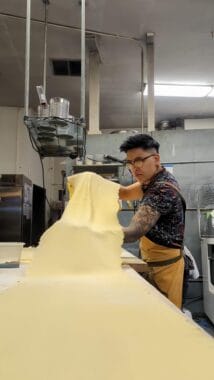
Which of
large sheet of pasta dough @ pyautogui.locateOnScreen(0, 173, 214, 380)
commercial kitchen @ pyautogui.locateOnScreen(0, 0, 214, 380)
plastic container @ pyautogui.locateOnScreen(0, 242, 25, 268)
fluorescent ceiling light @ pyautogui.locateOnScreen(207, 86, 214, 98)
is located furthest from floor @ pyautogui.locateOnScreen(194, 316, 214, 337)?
fluorescent ceiling light @ pyautogui.locateOnScreen(207, 86, 214, 98)

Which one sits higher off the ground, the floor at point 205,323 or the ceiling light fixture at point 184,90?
the ceiling light fixture at point 184,90

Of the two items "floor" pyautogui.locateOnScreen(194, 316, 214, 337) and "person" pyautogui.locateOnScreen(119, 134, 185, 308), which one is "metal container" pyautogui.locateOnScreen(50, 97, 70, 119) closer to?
"person" pyautogui.locateOnScreen(119, 134, 185, 308)

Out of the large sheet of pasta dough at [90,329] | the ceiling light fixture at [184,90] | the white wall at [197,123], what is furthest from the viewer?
the white wall at [197,123]

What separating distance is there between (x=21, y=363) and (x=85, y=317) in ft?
0.75

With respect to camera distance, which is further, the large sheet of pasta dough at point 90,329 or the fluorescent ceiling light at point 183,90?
the fluorescent ceiling light at point 183,90

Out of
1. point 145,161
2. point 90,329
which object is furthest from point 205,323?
point 90,329

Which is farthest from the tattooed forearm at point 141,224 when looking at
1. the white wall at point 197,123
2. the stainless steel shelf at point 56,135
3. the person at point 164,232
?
the white wall at point 197,123

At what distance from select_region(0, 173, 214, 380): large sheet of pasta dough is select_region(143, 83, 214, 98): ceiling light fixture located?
4029 mm

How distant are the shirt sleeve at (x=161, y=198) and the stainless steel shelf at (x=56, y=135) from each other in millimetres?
499

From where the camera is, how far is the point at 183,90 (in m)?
5.09

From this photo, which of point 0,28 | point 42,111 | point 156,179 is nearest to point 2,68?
point 0,28

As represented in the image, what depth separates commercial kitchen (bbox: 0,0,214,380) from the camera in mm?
565

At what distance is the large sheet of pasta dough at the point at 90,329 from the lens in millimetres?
482

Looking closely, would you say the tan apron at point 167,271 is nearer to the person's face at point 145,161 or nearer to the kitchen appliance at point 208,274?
the person's face at point 145,161
